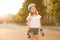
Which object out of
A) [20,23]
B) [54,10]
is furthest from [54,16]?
[20,23]

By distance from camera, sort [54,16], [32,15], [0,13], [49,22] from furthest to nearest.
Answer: [54,16] → [49,22] → [0,13] → [32,15]

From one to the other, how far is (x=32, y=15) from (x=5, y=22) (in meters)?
3.54

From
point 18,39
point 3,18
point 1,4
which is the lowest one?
point 18,39

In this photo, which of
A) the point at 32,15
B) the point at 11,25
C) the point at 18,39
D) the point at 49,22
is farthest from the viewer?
the point at 49,22

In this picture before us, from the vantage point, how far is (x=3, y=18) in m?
6.16

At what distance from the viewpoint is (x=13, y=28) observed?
6711 mm

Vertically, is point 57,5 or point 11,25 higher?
point 57,5

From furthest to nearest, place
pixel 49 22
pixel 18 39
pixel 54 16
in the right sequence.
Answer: pixel 54 16, pixel 49 22, pixel 18 39

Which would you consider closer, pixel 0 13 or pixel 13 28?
pixel 0 13

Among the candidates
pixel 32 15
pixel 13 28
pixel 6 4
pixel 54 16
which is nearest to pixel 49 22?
pixel 54 16

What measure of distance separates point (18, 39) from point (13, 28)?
6.66 feet

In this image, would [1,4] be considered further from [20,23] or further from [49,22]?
[49,22]

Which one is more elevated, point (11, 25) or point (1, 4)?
point (1, 4)

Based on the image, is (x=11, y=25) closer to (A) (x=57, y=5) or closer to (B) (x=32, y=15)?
(A) (x=57, y=5)
